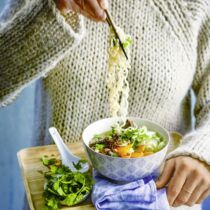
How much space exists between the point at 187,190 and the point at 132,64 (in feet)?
1.21

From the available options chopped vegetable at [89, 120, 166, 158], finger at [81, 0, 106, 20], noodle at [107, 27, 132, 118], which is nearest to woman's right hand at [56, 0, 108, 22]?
finger at [81, 0, 106, 20]

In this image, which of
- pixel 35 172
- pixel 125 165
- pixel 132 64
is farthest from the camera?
pixel 132 64

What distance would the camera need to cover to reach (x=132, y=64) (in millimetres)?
1151

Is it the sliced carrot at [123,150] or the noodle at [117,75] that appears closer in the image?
the sliced carrot at [123,150]

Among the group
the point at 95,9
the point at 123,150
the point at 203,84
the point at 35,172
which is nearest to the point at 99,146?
the point at 123,150

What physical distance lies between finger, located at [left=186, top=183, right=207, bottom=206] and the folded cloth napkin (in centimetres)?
7

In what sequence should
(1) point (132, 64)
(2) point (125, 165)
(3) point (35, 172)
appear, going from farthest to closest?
1. (1) point (132, 64)
2. (3) point (35, 172)
3. (2) point (125, 165)

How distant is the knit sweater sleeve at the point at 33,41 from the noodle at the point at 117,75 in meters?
0.10

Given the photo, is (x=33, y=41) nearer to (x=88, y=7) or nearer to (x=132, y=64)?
(x=88, y=7)

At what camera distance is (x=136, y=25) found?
1.15 m

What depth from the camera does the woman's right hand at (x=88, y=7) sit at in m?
0.90

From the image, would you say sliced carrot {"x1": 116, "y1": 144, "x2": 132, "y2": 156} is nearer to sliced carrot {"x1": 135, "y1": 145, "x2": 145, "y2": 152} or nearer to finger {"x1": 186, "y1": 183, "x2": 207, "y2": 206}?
sliced carrot {"x1": 135, "y1": 145, "x2": 145, "y2": 152}

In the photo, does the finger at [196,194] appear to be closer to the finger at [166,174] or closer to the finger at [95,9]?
the finger at [166,174]

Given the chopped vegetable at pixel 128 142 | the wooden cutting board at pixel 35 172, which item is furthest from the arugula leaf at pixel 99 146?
the wooden cutting board at pixel 35 172
